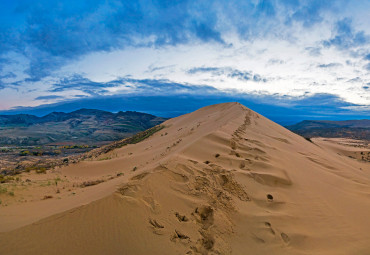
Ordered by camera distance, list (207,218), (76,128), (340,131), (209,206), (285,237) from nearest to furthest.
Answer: (285,237) < (207,218) < (209,206) < (340,131) < (76,128)

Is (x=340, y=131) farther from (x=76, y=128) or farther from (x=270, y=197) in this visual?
(x=76, y=128)

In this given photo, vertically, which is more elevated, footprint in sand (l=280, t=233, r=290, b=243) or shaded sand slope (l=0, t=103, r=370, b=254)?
shaded sand slope (l=0, t=103, r=370, b=254)

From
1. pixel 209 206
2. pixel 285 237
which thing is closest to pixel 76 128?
pixel 209 206

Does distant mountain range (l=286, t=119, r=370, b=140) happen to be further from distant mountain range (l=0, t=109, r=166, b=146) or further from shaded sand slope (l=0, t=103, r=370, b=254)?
distant mountain range (l=0, t=109, r=166, b=146)

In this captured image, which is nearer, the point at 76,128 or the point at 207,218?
the point at 207,218

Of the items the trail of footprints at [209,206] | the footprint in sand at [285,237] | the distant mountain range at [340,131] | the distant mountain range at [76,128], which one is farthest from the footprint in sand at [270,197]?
the distant mountain range at [76,128]

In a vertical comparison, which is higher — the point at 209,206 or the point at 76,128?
the point at 76,128

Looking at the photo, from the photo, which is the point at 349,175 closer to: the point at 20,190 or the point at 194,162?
the point at 194,162

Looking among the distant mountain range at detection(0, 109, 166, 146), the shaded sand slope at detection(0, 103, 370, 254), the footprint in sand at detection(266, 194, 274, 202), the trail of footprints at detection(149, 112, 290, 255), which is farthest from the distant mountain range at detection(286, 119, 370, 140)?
the distant mountain range at detection(0, 109, 166, 146)

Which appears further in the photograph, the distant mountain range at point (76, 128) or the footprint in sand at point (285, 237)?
A: the distant mountain range at point (76, 128)

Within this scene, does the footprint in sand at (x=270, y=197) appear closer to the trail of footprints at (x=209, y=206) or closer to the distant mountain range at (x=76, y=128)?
the trail of footprints at (x=209, y=206)
